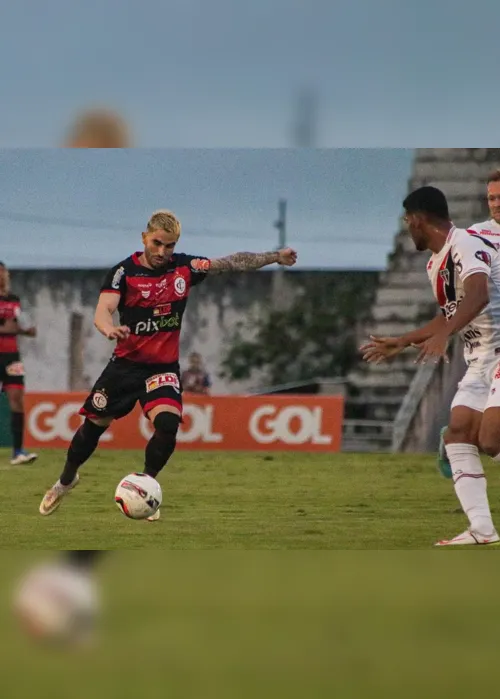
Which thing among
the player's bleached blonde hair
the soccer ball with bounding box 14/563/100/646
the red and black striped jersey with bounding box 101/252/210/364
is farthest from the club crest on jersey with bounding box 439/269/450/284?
the soccer ball with bounding box 14/563/100/646

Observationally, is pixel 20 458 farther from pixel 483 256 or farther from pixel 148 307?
pixel 483 256

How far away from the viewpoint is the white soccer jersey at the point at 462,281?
6.70 m

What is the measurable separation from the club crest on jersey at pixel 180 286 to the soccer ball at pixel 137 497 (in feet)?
4.28

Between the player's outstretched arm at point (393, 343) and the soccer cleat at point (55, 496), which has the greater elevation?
the player's outstretched arm at point (393, 343)

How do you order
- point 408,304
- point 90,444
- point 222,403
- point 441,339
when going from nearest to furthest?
point 441,339 < point 90,444 < point 222,403 < point 408,304

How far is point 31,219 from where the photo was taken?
19.3 meters

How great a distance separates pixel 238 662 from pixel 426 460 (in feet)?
37.1

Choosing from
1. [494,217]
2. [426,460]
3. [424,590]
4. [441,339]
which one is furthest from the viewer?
[426,460]

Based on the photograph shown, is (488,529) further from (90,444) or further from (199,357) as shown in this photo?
(199,357)

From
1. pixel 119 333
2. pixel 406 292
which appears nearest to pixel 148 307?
pixel 119 333

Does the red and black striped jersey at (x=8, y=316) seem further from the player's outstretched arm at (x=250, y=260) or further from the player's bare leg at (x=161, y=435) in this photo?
the player's bare leg at (x=161, y=435)

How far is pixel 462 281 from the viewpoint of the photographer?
6645 millimetres

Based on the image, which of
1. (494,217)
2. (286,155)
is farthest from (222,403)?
(494,217)

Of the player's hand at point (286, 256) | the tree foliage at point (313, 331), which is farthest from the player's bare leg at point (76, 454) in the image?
the tree foliage at point (313, 331)
